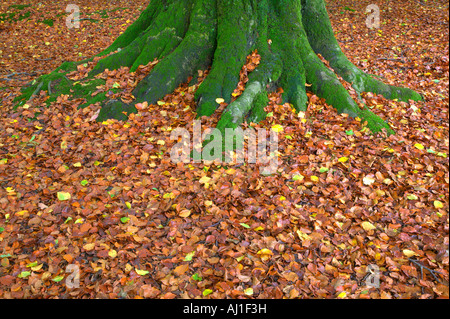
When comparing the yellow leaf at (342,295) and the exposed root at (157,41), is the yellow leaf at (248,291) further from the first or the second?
the exposed root at (157,41)

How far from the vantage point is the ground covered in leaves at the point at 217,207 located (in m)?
2.72

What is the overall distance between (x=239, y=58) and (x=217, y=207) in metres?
2.52

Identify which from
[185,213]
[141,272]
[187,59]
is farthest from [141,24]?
[141,272]

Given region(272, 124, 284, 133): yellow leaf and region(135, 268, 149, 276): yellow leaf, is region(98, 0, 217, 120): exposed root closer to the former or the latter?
region(272, 124, 284, 133): yellow leaf

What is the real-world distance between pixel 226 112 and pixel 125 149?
1453 mm

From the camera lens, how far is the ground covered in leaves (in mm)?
2719

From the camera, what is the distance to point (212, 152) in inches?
154

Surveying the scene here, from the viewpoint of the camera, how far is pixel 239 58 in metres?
4.71

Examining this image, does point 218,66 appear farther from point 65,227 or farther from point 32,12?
point 32,12

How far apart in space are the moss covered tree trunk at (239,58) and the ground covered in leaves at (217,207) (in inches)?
8.6

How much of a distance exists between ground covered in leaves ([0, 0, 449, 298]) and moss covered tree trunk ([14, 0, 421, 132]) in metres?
0.22

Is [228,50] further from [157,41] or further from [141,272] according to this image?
[141,272]

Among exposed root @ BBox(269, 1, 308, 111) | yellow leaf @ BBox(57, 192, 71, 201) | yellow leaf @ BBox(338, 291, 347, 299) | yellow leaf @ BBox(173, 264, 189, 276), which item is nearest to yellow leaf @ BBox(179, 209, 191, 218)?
yellow leaf @ BBox(173, 264, 189, 276)

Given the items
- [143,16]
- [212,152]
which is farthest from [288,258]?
[143,16]
